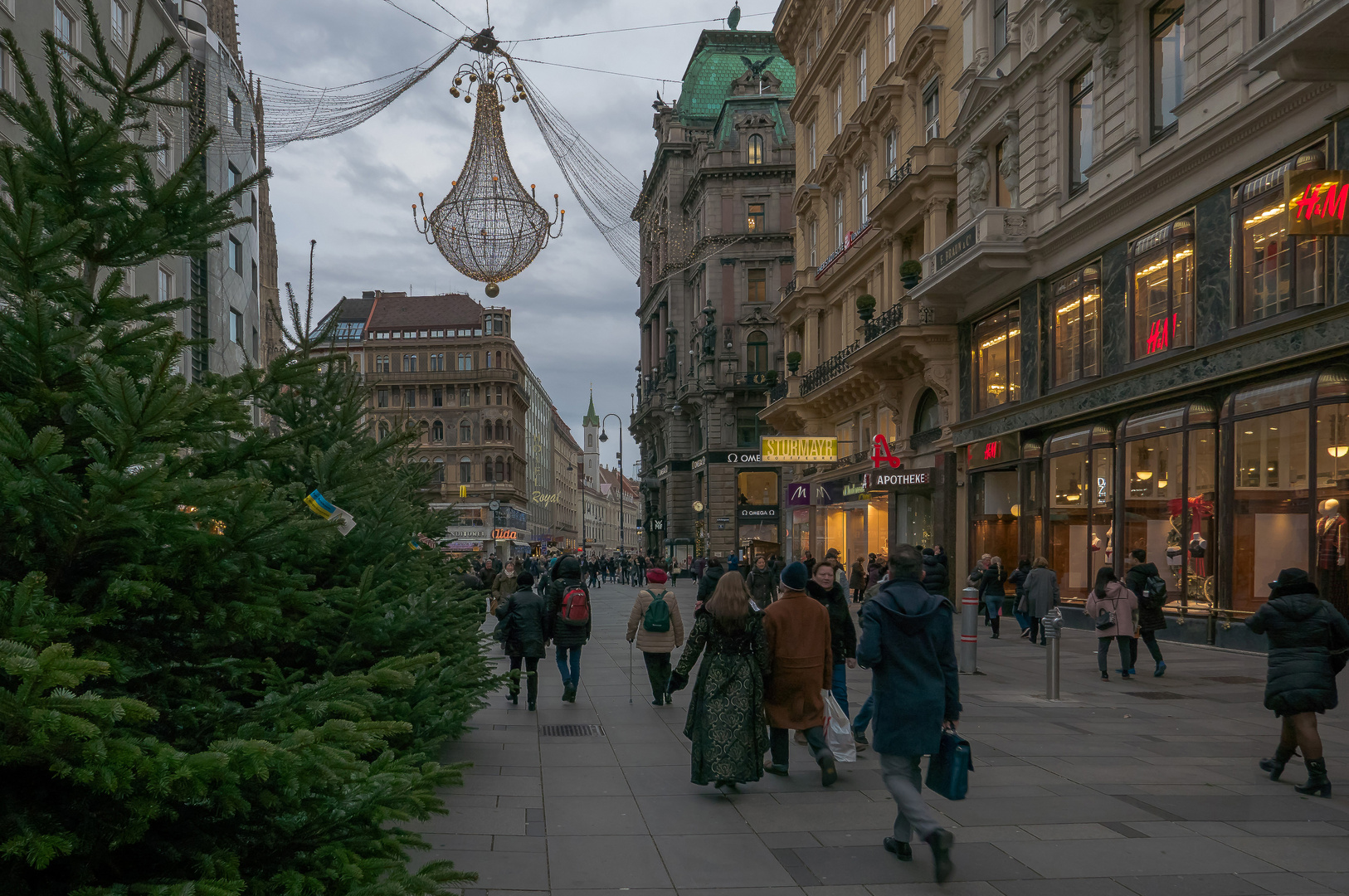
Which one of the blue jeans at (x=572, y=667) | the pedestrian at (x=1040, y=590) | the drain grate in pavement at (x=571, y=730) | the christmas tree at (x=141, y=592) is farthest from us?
the pedestrian at (x=1040, y=590)

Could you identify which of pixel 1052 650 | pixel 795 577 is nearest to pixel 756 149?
pixel 1052 650

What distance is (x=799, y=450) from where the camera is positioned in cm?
3509

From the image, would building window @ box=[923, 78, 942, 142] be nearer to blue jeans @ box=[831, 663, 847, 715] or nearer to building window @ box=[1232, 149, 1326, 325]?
building window @ box=[1232, 149, 1326, 325]

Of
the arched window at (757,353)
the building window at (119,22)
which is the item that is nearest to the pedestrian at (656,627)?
the building window at (119,22)

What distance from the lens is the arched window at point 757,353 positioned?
65875mm

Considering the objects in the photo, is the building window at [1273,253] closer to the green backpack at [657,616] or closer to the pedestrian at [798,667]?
the green backpack at [657,616]

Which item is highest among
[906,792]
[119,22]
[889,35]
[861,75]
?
[889,35]

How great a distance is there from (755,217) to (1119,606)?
53611mm

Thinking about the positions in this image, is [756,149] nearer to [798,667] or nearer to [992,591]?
[992,591]

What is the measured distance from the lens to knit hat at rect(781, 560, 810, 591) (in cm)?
828

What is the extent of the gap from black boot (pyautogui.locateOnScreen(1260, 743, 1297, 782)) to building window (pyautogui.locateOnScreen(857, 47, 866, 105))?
29638 millimetres

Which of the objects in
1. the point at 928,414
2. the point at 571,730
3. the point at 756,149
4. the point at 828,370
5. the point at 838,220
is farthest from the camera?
A: the point at 756,149

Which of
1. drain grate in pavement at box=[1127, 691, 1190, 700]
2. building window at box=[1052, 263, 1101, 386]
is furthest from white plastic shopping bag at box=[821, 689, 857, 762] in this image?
building window at box=[1052, 263, 1101, 386]

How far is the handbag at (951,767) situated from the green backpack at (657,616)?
19.6 feet
